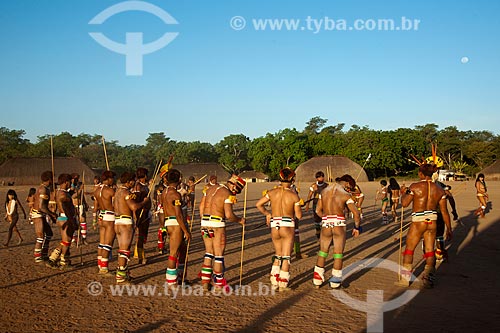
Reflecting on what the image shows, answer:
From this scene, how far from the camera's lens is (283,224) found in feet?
24.2

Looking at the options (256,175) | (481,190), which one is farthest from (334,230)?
(256,175)

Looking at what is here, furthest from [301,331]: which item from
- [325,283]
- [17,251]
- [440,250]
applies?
[17,251]

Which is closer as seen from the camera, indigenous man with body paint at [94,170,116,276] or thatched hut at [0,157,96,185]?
indigenous man with body paint at [94,170,116,276]

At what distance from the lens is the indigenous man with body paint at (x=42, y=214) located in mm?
9023

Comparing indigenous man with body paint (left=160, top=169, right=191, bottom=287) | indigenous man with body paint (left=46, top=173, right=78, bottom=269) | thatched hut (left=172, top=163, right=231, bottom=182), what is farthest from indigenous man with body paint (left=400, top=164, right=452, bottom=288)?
thatched hut (left=172, top=163, right=231, bottom=182)

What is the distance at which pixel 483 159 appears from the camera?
66750 mm

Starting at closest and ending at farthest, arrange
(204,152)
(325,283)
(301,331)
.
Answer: (301,331), (325,283), (204,152)

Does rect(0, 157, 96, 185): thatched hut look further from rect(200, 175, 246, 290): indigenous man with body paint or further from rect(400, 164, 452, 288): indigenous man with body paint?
rect(400, 164, 452, 288): indigenous man with body paint

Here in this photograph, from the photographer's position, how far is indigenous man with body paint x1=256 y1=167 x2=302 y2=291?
7.37m

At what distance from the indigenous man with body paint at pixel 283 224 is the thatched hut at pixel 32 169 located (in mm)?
53605

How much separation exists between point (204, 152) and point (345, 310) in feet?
260

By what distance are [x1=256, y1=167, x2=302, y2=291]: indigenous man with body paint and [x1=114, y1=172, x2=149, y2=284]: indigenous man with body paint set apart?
2710mm

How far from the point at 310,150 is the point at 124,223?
65176 millimetres

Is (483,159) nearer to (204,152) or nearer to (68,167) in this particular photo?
Answer: (204,152)
